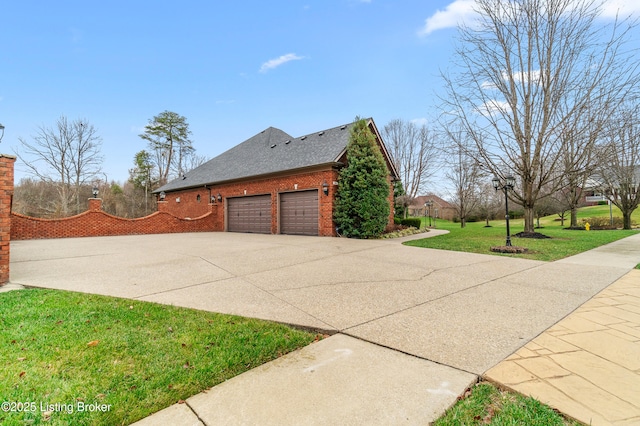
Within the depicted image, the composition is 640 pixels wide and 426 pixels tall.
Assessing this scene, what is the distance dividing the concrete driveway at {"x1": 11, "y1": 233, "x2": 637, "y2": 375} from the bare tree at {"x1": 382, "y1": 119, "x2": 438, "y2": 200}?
19.6 m

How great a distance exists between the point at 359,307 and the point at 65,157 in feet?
94.4

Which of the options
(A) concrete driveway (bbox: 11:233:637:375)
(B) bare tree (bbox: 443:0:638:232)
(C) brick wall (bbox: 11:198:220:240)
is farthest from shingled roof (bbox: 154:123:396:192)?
(A) concrete driveway (bbox: 11:233:637:375)

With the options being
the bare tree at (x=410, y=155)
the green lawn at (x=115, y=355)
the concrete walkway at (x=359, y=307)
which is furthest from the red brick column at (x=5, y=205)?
the bare tree at (x=410, y=155)

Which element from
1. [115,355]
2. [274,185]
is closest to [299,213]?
[274,185]

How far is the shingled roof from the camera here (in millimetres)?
13859

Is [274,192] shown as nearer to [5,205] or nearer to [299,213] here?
[299,213]

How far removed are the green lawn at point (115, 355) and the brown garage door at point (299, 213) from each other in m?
10.1

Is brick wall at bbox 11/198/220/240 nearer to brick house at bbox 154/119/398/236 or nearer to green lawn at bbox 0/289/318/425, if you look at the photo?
brick house at bbox 154/119/398/236

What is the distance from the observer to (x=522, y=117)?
11.6 m

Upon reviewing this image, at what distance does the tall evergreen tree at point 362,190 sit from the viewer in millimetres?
12047

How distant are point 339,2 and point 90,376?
1269 centimetres

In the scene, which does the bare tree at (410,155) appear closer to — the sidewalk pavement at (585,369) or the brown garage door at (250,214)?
the brown garage door at (250,214)

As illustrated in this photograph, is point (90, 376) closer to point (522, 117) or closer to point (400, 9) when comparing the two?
point (400, 9)

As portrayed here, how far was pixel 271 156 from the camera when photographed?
17094 millimetres
